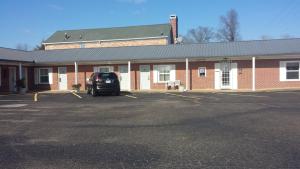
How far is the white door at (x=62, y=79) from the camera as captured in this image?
30.6 metres

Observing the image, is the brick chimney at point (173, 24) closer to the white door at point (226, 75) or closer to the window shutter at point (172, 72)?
the window shutter at point (172, 72)

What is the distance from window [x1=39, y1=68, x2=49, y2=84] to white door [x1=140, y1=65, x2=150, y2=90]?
29.3 ft

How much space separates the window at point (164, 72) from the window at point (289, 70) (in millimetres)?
8687

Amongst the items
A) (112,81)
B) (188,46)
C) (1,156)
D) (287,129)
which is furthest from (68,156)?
(188,46)

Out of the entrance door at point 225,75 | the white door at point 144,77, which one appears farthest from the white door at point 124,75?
the entrance door at point 225,75

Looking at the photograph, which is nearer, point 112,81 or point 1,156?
point 1,156

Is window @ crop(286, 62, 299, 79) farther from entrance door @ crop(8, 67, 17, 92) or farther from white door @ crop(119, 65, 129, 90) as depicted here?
entrance door @ crop(8, 67, 17, 92)

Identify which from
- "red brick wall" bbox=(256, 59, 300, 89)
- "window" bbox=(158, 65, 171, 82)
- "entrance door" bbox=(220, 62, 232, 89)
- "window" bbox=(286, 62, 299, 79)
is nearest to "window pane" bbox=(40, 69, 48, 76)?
"window" bbox=(158, 65, 171, 82)

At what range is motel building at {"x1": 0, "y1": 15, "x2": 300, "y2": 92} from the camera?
1022 inches

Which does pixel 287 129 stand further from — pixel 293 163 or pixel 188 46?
pixel 188 46

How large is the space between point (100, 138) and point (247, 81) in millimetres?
20451

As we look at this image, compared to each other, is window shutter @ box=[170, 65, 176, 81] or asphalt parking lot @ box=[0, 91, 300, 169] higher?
window shutter @ box=[170, 65, 176, 81]

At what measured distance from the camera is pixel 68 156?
648 cm

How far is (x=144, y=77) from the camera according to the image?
28.5 meters
